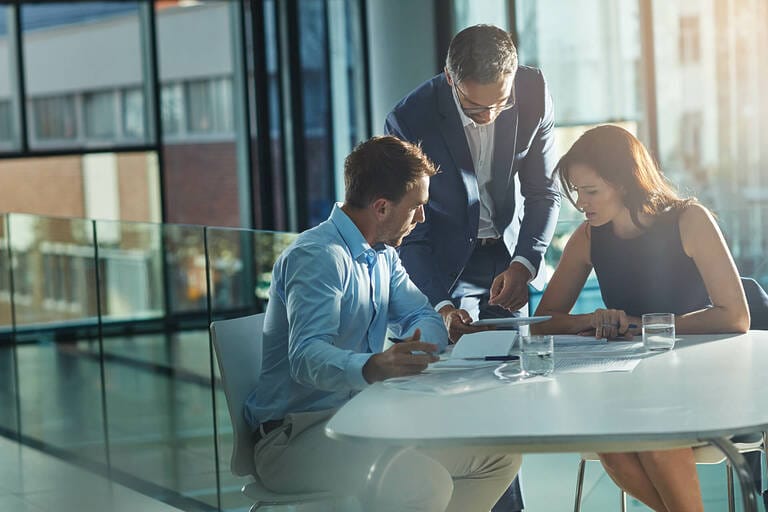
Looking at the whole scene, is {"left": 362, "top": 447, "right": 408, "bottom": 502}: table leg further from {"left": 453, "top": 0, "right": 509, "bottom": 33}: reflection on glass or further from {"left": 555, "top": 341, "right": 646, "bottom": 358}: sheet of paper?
{"left": 453, "top": 0, "right": 509, "bottom": 33}: reflection on glass

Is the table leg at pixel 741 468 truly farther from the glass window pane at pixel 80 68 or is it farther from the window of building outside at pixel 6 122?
the glass window pane at pixel 80 68

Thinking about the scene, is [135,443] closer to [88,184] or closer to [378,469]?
[378,469]

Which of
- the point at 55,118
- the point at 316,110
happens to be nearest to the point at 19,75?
the point at 55,118

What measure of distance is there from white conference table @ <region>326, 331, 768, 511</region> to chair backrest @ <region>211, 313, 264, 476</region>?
399 mm

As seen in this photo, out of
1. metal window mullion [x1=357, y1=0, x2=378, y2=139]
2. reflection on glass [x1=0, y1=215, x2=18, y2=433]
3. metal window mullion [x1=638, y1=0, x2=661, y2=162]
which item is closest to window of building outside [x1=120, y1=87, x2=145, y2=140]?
reflection on glass [x1=0, y1=215, x2=18, y2=433]

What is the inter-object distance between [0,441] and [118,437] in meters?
0.80

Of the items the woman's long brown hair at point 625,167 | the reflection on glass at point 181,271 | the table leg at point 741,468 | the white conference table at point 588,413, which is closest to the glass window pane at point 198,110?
the reflection on glass at point 181,271

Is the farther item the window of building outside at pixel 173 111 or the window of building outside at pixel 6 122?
the window of building outside at pixel 173 111

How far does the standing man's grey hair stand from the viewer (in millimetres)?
2627

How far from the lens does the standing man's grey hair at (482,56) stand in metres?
2.63

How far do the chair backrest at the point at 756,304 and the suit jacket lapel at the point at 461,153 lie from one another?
697 millimetres

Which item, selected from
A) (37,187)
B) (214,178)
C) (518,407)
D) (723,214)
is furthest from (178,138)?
(518,407)

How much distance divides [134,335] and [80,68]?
109 inches

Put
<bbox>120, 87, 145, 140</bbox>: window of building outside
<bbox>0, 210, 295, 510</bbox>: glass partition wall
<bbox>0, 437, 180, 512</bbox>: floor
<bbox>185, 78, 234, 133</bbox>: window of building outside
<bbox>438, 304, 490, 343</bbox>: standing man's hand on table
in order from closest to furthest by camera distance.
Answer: <bbox>438, 304, 490, 343</bbox>: standing man's hand on table < <bbox>0, 437, 180, 512</bbox>: floor < <bbox>0, 210, 295, 510</bbox>: glass partition wall < <bbox>120, 87, 145, 140</bbox>: window of building outside < <bbox>185, 78, 234, 133</bbox>: window of building outside
